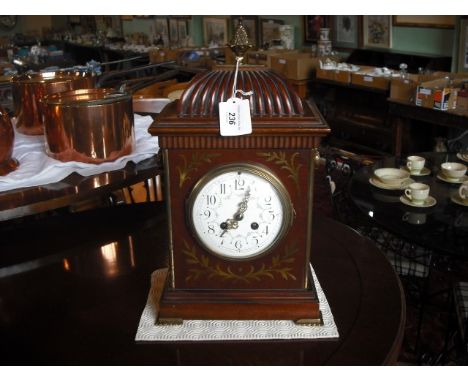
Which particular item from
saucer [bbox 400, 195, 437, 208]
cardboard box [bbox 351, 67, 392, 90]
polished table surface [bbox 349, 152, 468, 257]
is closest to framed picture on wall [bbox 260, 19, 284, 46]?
cardboard box [bbox 351, 67, 392, 90]

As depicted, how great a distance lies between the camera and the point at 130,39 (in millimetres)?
8023

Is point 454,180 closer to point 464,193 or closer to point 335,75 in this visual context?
point 464,193

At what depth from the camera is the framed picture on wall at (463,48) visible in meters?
3.39

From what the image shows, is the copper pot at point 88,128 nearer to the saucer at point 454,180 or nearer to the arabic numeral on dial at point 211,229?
the arabic numeral on dial at point 211,229

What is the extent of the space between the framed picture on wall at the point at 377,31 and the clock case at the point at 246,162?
12.6 ft

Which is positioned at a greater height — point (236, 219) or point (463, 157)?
point (236, 219)

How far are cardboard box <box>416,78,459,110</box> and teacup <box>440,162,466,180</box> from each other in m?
1.21

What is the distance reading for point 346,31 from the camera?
185 inches

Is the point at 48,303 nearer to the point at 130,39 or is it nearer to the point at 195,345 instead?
the point at 195,345

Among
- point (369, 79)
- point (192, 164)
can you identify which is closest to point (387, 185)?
point (192, 164)

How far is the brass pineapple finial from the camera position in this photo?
2.56ft

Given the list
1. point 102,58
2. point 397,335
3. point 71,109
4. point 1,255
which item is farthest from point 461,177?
point 102,58

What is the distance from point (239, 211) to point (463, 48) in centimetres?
333

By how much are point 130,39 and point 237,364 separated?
800 centimetres
